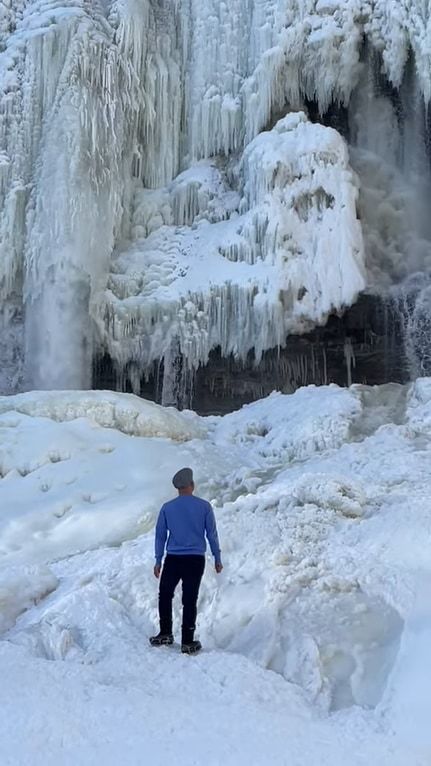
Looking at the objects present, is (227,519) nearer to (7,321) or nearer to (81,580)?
(81,580)

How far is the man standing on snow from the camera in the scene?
4.20 meters

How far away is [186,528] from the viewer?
4.25 meters

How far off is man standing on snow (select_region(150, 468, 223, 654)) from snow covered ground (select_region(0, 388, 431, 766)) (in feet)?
0.63

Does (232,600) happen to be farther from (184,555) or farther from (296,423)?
(296,423)

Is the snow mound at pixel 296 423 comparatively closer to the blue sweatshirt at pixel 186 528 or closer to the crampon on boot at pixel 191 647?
the blue sweatshirt at pixel 186 528

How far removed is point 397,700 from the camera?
344 cm

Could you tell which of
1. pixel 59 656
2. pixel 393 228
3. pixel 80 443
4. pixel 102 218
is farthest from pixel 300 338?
pixel 59 656

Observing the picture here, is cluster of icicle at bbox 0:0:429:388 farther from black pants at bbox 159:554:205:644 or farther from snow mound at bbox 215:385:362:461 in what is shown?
black pants at bbox 159:554:205:644

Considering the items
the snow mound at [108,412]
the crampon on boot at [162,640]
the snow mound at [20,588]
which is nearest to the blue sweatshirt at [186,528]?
the crampon on boot at [162,640]

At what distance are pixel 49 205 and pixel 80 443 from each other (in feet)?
19.7

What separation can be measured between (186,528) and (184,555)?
15 cm

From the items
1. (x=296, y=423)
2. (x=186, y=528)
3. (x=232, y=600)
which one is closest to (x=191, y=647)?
(x=186, y=528)

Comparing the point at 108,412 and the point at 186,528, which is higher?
the point at 108,412

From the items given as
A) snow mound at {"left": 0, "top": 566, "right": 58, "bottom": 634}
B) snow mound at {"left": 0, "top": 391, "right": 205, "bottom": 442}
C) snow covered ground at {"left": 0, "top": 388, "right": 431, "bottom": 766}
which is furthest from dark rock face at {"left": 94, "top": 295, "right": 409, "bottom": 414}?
snow mound at {"left": 0, "top": 566, "right": 58, "bottom": 634}
